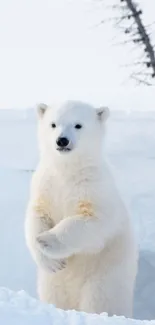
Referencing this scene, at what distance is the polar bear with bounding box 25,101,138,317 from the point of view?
3.21 metres

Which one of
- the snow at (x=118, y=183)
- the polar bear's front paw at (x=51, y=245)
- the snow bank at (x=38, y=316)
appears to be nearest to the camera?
the snow bank at (x=38, y=316)

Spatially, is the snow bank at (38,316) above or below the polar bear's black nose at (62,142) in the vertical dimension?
below

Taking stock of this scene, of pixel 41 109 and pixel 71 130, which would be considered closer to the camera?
pixel 71 130

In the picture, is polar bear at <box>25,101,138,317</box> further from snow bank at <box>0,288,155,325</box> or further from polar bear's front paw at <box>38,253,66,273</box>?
snow bank at <box>0,288,155,325</box>

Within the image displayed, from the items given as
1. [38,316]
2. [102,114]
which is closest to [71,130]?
[102,114]

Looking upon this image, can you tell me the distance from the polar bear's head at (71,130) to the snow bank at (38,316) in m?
1.42

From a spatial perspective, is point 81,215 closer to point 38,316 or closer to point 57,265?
point 57,265

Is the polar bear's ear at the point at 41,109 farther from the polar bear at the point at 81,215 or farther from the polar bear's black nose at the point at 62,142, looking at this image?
the polar bear's black nose at the point at 62,142

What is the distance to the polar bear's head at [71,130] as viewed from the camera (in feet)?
10.6

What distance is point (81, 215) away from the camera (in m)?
3.19

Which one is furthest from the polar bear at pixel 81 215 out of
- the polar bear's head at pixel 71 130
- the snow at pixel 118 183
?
the snow at pixel 118 183

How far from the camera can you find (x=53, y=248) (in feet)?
10.1

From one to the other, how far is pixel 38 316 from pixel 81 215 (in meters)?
1.50

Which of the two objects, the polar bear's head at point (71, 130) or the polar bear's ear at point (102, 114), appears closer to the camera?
the polar bear's head at point (71, 130)
